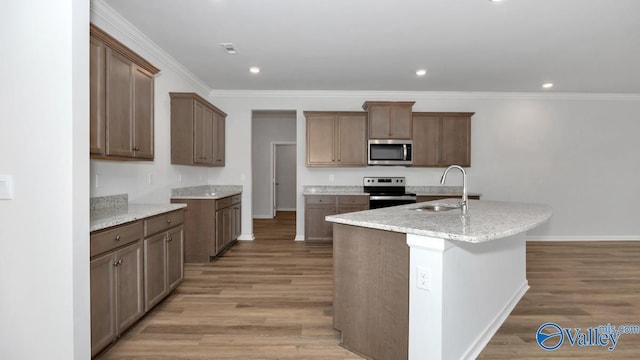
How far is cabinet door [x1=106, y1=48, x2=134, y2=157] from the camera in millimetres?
2199

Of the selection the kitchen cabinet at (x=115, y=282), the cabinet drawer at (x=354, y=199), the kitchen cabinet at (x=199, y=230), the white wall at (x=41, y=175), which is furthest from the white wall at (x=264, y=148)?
the white wall at (x=41, y=175)

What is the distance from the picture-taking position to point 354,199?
15.8 feet

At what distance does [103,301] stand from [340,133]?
3.91 metres

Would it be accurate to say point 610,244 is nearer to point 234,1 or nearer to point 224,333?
point 224,333

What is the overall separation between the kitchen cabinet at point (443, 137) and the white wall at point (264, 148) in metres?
4.00

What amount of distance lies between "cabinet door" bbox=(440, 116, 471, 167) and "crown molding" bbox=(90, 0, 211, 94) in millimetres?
4293

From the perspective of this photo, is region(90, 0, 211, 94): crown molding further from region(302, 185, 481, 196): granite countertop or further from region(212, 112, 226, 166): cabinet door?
region(302, 185, 481, 196): granite countertop

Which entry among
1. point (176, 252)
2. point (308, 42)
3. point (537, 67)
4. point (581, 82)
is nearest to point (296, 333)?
point (176, 252)

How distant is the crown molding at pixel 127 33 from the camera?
103 inches

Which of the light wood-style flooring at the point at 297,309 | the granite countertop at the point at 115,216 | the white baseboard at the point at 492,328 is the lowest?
the light wood-style flooring at the point at 297,309

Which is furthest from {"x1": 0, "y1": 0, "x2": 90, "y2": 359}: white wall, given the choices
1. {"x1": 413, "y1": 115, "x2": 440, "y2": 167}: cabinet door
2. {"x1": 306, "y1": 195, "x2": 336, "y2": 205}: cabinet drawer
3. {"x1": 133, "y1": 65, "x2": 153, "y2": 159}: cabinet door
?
{"x1": 413, "y1": 115, "x2": 440, "y2": 167}: cabinet door

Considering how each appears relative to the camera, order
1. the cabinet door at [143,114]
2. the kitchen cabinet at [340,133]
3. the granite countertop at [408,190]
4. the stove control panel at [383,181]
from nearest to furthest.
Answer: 1. the cabinet door at [143,114]
2. the kitchen cabinet at [340,133]
3. the granite countertop at [408,190]
4. the stove control panel at [383,181]

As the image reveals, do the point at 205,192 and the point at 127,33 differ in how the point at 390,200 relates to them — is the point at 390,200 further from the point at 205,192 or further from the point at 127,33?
the point at 127,33

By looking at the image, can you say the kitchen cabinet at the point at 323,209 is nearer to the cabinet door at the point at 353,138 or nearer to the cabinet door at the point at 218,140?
the cabinet door at the point at 353,138
